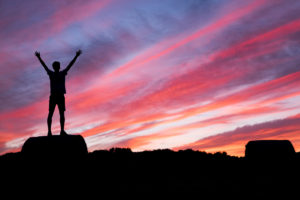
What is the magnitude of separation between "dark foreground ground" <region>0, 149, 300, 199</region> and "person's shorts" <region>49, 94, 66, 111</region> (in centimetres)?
183

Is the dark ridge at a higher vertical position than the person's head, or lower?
lower

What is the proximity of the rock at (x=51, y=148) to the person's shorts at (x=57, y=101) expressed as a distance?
1065 millimetres

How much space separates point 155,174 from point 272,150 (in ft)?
22.3

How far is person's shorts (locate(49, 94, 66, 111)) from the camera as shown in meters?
11.1

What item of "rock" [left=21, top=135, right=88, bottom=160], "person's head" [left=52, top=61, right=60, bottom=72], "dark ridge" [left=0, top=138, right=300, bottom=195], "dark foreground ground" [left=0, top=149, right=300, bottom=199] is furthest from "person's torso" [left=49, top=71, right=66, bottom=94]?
"dark foreground ground" [left=0, top=149, right=300, bottom=199]

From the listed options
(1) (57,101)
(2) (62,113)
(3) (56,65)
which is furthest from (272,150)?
(3) (56,65)

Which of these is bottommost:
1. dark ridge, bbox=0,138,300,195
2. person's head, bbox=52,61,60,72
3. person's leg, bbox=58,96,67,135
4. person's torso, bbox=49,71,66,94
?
dark ridge, bbox=0,138,300,195

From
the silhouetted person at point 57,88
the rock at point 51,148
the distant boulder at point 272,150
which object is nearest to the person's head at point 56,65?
the silhouetted person at point 57,88

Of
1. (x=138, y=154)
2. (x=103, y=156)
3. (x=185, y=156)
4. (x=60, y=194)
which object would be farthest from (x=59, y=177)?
(x=185, y=156)

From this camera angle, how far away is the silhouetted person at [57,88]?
11070 mm

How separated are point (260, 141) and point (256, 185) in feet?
20.8

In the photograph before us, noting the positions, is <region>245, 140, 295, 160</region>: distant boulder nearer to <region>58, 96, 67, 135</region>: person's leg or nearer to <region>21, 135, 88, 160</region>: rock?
<region>21, 135, 88, 160</region>: rock

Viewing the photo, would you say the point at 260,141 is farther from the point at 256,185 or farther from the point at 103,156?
the point at 103,156

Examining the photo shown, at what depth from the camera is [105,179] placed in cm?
1278
